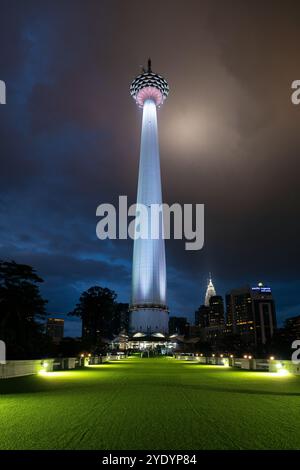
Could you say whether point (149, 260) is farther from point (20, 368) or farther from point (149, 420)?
point (149, 420)

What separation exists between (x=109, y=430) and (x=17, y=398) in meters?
6.97

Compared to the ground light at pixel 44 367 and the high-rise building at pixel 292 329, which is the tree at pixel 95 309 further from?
the ground light at pixel 44 367

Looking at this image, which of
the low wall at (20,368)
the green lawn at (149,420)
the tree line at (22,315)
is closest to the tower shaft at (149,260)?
the tree line at (22,315)

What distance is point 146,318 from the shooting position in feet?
462

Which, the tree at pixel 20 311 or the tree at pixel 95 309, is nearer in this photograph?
the tree at pixel 20 311

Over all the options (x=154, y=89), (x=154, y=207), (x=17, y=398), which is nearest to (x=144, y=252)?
(x=154, y=207)

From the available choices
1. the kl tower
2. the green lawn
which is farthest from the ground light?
the kl tower

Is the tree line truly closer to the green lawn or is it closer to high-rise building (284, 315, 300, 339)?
the green lawn

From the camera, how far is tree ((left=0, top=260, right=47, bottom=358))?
33.7 metres

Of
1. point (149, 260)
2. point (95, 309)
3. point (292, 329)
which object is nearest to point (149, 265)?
point (149, 260)

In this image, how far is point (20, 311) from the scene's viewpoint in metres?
35.6

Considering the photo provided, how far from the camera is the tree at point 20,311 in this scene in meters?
33.7
